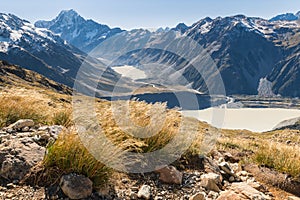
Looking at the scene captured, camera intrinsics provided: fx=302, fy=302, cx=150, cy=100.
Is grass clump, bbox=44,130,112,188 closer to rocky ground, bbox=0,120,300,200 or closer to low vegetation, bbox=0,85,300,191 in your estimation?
low vegetation, bbox=0,85,300,191

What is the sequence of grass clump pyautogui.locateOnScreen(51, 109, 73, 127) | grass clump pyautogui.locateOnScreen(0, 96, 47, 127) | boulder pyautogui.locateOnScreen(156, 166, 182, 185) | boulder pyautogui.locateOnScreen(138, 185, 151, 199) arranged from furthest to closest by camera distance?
1. grass clump pyautogui.locateOnScreen(51, 109, 73, 127)
2. grass clump pyautogui.locateOnScreen(0, 96, 47, 127)
3. boulder pyautogui.locateOnScreen(156, 166, 182, 185)
4. boulder pyautogui.locateOnScreen(138, 185, 151, 199)

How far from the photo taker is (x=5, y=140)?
5926 mm

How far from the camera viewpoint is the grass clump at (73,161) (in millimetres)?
4953

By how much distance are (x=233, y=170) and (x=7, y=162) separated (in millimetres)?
5066

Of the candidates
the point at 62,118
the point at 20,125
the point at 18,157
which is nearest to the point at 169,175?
the point at 18,157

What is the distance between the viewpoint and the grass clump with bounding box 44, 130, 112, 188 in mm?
4953

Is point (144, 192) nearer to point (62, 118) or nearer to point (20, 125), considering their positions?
point (20, 125)

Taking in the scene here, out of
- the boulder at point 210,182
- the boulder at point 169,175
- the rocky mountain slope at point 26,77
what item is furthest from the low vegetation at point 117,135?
the rocky mountain slope at point 26,77

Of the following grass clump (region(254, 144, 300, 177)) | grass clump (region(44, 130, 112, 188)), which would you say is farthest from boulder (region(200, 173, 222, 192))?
grass clump (region(254, 144, 300, 177))

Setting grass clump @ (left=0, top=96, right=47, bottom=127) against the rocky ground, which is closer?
the rocky ground

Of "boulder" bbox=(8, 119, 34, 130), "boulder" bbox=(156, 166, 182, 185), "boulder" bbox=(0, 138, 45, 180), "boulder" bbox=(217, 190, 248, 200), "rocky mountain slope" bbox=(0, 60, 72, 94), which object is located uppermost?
"boulder" bbox=(8, 119, 34, 130)

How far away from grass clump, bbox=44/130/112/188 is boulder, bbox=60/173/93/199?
15 cm

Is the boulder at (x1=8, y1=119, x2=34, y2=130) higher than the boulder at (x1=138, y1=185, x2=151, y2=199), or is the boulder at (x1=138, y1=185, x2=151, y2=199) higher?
the boulder at (x1=8, y1=119, x2=34, y2=130)

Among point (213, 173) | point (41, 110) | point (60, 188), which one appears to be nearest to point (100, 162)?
point (60, 188)
